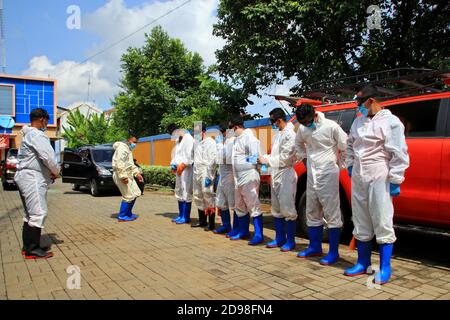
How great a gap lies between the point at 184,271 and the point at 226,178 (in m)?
2.23

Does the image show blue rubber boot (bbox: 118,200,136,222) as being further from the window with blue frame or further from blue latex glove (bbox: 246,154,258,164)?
the window with blue frame

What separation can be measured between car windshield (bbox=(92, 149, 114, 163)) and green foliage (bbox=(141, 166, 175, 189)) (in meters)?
2.31

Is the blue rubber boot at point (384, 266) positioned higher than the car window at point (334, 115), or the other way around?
the car window at point (334, 115)

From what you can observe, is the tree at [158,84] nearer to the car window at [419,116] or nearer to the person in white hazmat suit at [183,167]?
the person in white hazmat suit at [183,167]

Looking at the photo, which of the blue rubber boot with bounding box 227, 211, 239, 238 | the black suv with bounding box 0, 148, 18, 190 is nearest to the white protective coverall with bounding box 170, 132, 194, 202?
the blue rubber boot with bounding box 227, 211, 239, 238

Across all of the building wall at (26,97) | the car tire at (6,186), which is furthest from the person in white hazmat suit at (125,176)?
the building wall at (26,97)

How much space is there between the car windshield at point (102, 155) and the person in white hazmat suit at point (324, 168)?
427 inches

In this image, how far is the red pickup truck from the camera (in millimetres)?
4469

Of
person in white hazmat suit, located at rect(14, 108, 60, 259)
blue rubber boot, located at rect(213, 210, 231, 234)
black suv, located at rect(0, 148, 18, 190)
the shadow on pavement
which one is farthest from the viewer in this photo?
black suv, located at rect(0, 148, 18, 190)

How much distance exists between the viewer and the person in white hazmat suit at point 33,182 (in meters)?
5.18

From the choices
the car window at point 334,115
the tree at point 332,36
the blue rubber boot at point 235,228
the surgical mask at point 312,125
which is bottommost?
the blue rubber boot at point 235,228

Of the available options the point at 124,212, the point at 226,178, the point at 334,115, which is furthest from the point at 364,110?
the point at 124,212
